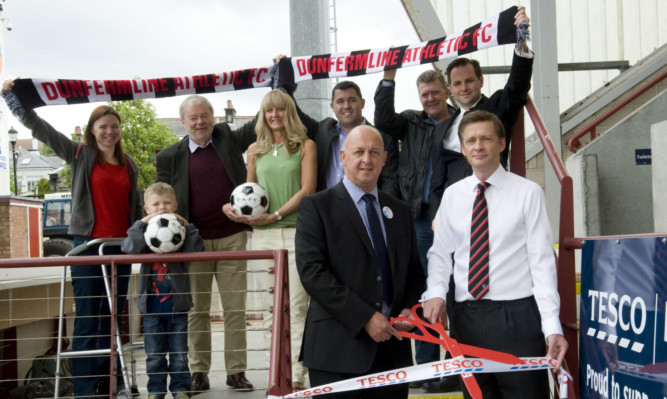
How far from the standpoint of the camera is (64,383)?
729 cm

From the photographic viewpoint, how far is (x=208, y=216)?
5.06 meters

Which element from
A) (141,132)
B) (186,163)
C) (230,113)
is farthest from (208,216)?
(230,113)

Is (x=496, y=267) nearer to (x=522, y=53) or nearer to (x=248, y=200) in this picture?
(x=522, y=53)

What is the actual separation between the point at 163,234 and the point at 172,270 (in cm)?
42

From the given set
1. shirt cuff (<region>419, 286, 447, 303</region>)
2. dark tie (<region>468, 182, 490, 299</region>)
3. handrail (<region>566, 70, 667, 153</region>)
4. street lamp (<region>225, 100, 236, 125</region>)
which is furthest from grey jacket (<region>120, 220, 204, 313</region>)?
street lamp (<region>225, 100, 236, 125</region>)

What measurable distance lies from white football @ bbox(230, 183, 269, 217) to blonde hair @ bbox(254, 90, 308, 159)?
38 cm

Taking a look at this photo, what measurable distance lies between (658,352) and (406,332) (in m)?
1.07

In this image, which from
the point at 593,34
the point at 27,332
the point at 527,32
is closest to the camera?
the point at 527,32

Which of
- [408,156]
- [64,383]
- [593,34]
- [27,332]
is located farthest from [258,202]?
[593,34]

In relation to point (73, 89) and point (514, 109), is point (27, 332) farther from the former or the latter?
point (514, 109)

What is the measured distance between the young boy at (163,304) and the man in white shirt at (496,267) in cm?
209

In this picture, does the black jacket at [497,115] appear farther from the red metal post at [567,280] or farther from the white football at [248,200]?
the white football at [248,200]

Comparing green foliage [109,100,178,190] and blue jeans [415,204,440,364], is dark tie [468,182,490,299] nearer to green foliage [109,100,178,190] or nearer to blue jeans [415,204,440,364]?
blue jeans [415,204,440,364]

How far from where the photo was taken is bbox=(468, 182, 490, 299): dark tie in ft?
10.1
